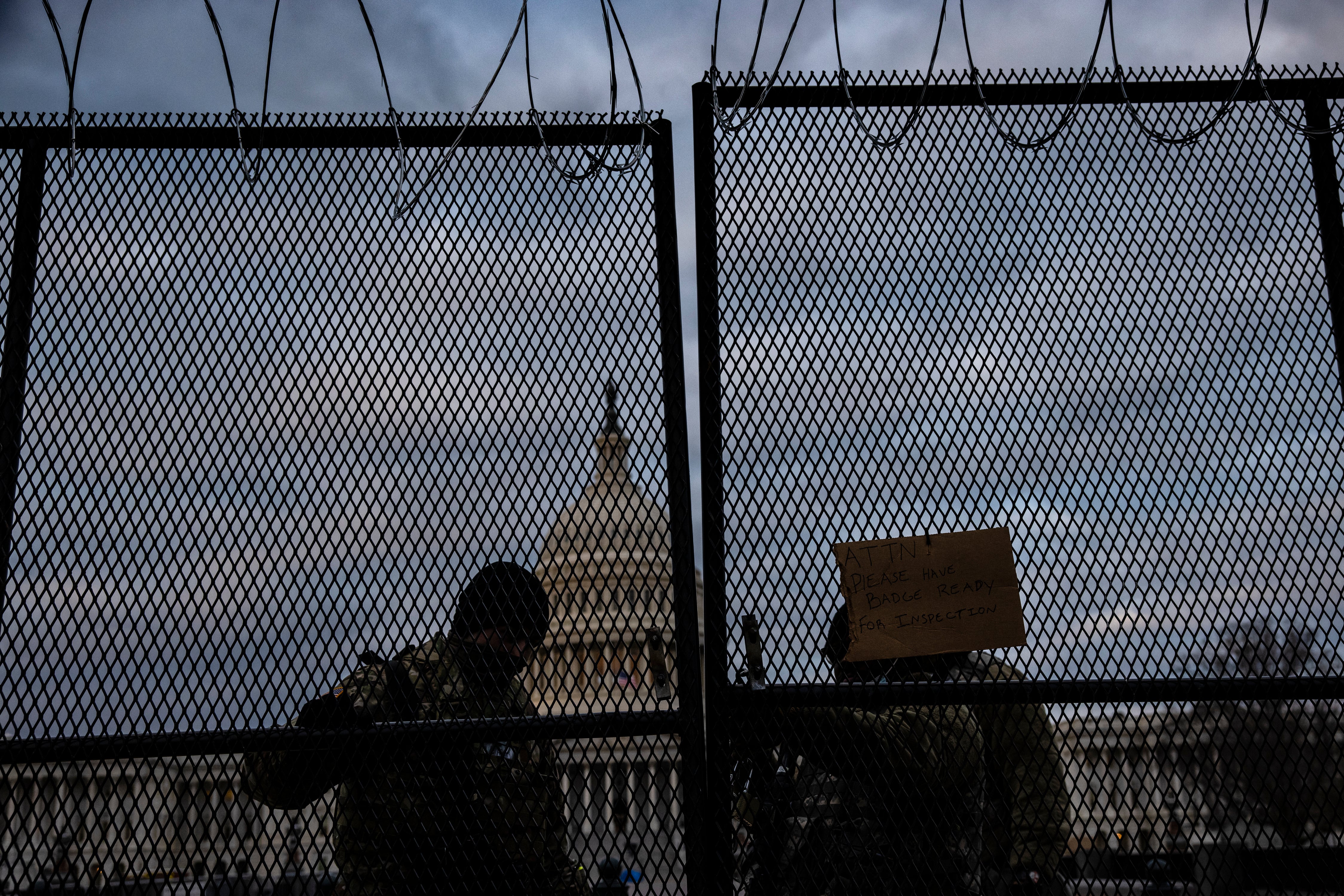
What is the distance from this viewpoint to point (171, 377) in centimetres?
333

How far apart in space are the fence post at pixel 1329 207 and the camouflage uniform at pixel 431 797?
300cm

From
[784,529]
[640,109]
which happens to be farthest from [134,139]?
[784,529]

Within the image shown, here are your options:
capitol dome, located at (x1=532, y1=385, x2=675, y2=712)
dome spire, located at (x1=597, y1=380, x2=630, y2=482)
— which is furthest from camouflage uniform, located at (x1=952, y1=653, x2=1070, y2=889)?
dome spire, located at (x1=597, y1=380, x2=630, y2=482)

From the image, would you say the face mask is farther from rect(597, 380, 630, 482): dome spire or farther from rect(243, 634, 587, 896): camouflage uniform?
rect(597, 380, 630, 482): dome spire

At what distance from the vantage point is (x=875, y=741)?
3.22 meters

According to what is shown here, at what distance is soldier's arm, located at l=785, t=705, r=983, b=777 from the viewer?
3.20 m

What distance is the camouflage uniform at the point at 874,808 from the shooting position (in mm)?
3193

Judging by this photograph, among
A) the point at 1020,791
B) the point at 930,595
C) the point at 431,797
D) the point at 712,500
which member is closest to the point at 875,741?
the point at 930,595

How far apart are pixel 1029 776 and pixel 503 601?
186cm

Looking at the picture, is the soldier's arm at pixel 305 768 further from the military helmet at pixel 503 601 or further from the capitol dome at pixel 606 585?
the capitol dome at pixel 606 585

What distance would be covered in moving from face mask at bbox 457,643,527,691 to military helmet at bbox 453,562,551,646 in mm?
66

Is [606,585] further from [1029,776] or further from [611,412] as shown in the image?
[1029,776]

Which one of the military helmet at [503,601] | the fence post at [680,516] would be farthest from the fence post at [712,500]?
the military helmet at [503,601]

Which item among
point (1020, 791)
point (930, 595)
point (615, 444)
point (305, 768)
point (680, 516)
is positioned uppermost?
point (615, 444)
